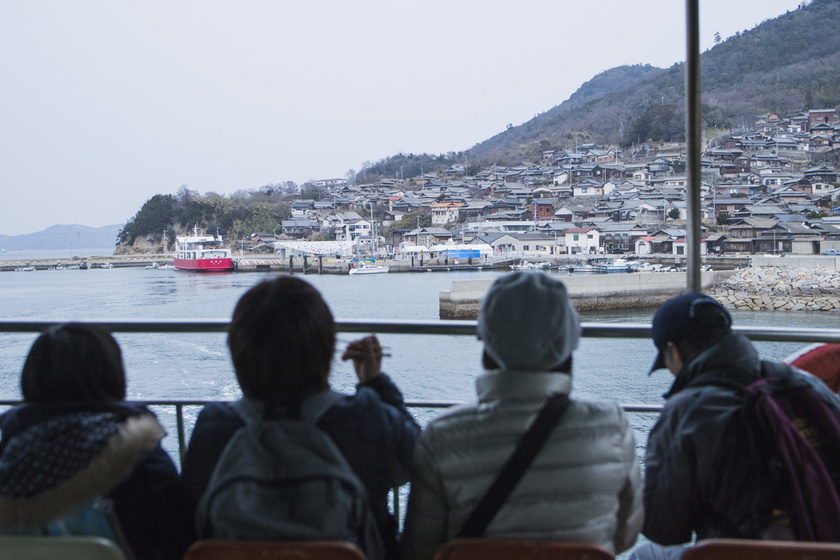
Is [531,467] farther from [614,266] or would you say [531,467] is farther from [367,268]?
[367,268]

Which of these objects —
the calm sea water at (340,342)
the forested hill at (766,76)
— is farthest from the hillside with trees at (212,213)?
the forested hill at (766,76)

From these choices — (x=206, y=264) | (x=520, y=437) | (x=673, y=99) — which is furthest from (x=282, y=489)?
(x=206, y=264)

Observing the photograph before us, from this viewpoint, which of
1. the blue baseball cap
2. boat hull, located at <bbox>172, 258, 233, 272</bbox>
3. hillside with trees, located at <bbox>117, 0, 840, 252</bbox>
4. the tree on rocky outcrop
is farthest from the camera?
boat hull, located at <bbox>172, 258, 233, 272</bbox>

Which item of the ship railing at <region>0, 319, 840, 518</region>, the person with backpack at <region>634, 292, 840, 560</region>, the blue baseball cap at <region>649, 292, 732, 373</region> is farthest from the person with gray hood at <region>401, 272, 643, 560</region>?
the ship railing at <region>0, 319, 840, 518</region>

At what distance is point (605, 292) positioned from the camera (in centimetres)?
1628

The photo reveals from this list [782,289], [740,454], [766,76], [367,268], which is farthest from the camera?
[367,268]

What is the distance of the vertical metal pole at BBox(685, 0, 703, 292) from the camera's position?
156cm

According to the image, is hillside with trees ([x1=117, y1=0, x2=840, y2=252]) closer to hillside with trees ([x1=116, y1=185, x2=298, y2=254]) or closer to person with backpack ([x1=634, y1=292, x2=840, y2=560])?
hillside with trees ([x1=116, y1=185, x2=298, y2=254])

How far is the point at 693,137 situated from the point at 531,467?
1230 millimetres

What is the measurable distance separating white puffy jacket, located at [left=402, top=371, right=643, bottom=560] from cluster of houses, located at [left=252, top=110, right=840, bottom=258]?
109 centimetres

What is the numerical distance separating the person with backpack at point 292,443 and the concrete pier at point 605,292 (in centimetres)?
1490

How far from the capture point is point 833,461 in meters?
0.81

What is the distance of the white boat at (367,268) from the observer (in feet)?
91.7

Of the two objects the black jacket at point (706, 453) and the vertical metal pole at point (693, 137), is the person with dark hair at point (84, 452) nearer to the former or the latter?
the black jacket at point (706, 453)
